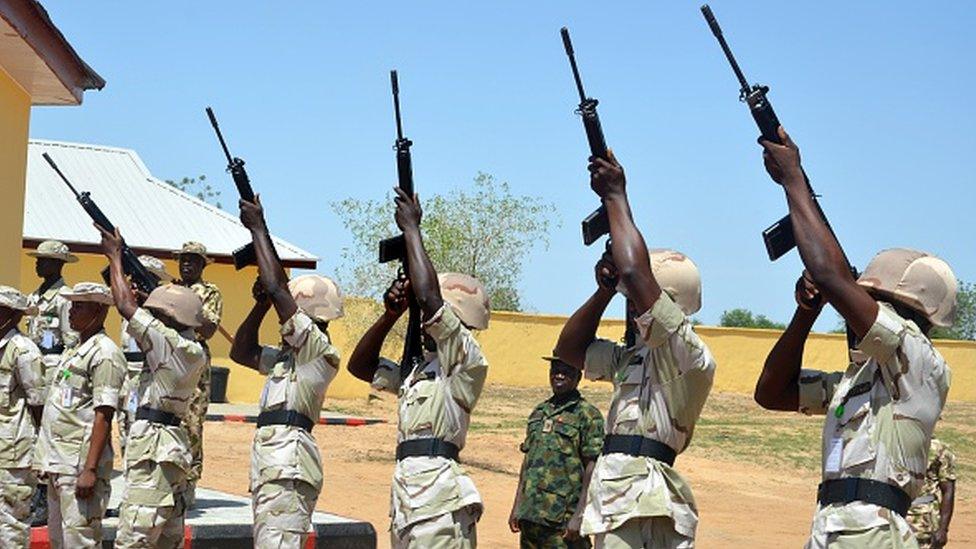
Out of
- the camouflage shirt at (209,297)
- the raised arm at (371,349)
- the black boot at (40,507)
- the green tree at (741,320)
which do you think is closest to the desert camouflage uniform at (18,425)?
the black boot at (40,507)

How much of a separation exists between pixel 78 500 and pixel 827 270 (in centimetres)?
533

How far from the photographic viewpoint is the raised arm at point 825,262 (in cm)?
488

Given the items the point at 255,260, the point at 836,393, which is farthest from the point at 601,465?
the point at 255,260

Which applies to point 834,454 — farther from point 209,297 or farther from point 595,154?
point 209,297

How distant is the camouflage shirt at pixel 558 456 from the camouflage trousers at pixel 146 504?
194 cm

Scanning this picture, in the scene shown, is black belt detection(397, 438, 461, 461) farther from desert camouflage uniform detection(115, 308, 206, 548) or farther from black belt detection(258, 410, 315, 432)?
desert camouflage uniform detection(115, 308, 206, 548)

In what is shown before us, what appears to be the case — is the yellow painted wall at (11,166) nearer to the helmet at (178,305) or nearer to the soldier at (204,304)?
→ the soldier at (204,304)

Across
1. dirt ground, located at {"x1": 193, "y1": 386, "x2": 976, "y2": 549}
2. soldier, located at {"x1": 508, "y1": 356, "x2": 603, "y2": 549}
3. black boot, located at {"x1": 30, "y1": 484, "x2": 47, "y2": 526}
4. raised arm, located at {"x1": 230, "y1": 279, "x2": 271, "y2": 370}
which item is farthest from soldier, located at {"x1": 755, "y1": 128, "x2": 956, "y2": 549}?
dirt ground, located at {"x1": 193, "y1": 386, "x2": 976, "y2": 549}

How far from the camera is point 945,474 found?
33.6 ft

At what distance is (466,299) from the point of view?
7113 mm

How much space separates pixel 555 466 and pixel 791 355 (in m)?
3.13

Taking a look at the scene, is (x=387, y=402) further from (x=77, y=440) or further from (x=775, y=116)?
(x=775, y=116)

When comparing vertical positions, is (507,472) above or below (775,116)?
below

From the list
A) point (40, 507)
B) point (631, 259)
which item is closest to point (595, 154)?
point (631, 259)
